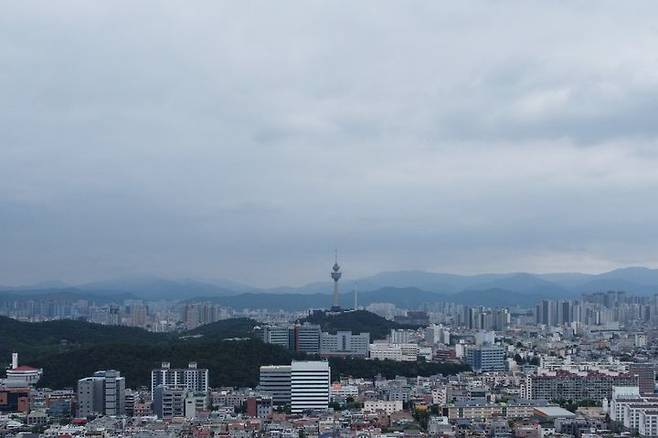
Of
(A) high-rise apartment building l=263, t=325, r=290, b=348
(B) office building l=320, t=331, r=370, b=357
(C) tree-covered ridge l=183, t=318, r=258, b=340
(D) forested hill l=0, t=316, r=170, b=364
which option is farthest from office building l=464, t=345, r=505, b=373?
(D) forested hill l=0, t=316, r=170, b=364

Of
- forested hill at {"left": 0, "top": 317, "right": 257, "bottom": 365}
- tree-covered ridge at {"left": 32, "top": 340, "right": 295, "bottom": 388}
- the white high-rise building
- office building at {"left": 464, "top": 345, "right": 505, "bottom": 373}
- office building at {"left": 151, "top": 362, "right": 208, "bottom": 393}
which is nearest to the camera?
the white high-rise building

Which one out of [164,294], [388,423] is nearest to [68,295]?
[164,294]

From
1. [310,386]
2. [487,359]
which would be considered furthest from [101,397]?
[487,359]

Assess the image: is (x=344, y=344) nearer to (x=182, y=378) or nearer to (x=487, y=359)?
(x=487, y=359)

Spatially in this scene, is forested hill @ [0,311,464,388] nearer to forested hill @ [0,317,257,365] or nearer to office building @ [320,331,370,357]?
forested hill @ [0,317,257,365]

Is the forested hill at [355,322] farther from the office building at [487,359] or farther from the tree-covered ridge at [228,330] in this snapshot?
the office building at [487,359]

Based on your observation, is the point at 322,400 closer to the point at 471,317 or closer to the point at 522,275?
the point at 471,317

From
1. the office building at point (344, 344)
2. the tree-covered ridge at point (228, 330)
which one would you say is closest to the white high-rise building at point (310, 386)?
the office building at point (344, 344)
